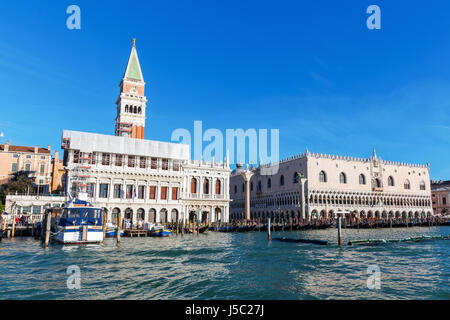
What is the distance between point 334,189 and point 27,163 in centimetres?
4791

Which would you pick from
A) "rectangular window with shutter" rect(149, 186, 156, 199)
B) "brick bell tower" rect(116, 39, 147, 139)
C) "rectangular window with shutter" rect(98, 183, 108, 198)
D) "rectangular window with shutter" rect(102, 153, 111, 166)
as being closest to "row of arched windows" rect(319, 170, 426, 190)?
"rectangular window with shutter" rect(149, 186, 156, 199)

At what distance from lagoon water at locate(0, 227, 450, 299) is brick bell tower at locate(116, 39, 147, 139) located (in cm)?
3186

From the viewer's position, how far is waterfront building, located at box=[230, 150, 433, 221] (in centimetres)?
5791

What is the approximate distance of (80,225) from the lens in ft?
77.3

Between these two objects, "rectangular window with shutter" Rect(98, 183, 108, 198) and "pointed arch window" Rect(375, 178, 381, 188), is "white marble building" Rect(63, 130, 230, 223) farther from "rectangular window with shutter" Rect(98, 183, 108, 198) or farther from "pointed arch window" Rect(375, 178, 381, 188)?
"pointed arch window" Rect(375, 178, 381, 188)

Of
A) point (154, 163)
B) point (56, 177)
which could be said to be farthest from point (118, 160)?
point (56, 177)

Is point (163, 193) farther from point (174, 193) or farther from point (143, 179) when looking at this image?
point (143, 179)

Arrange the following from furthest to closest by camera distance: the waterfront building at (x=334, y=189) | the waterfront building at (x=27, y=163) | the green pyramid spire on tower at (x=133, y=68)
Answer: the waterfront building at (x=334, y=189)
the green pyramid spire on tower at (x=133, y=68)
the waterfront building at (x=27, y=163)

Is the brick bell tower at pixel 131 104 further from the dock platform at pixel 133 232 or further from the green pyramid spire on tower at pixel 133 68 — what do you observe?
the dock platform at pixel 133 232

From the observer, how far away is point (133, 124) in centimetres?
5078

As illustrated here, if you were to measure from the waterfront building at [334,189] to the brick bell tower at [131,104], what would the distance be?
20.2 meters

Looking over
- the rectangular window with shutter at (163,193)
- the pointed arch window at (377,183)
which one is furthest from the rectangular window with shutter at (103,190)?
the pointed arch window at (377,183)

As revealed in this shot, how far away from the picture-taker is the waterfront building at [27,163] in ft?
162
